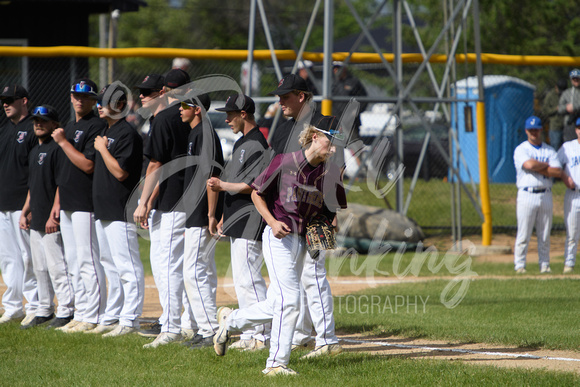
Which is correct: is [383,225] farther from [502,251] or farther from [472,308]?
[472,308]

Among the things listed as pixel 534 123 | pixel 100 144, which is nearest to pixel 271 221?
pixel 100 144

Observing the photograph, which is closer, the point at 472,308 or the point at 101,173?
the point at 101,173

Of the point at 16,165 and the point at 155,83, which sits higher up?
the point at 155,83

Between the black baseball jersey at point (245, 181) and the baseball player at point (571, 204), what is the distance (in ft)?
18.0

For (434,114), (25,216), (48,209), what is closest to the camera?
(48,209)

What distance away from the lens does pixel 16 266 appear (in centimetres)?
746

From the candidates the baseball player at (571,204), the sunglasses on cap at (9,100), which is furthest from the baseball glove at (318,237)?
the baseball player at (571,204)

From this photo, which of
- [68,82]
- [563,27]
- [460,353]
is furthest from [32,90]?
[563,27]

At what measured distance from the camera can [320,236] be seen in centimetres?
505

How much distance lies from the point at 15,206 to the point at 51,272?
0.86 metres

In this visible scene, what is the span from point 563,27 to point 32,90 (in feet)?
60.7

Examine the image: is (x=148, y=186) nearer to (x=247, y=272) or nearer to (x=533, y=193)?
(x=247, y=272)

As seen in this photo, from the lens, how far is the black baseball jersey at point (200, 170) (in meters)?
6.00

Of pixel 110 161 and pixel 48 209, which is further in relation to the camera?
pixel 48 209
